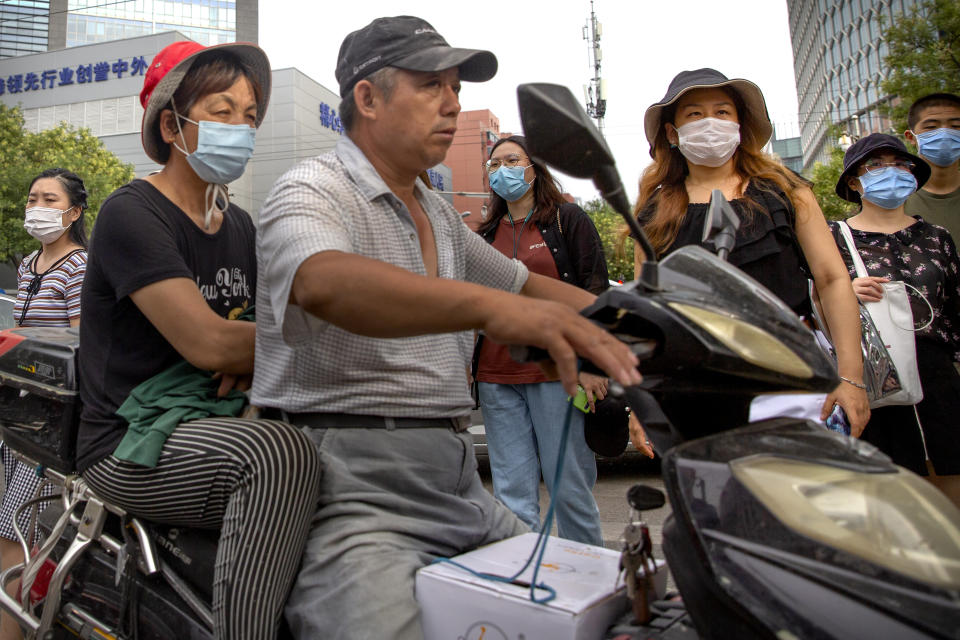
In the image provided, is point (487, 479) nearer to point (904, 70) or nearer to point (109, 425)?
point (109, 425)

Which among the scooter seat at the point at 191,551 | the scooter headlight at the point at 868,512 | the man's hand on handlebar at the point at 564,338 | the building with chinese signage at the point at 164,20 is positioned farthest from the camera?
the building with chinese signage at the point at 164,20

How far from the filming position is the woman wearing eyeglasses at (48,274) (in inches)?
122

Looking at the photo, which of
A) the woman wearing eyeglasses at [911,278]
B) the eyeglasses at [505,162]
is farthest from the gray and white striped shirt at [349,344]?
the eyeglasses at [505,162]

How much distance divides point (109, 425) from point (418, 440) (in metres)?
0.81

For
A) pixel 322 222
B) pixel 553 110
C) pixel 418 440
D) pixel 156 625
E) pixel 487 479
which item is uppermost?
pixel 553 110

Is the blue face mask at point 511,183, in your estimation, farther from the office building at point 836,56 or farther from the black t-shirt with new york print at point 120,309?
the office building at point 836,56

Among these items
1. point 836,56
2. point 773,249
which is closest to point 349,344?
point 773,249

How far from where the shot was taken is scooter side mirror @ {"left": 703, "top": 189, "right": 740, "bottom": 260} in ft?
5.07

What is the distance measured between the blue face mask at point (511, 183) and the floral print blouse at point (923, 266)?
161 cm

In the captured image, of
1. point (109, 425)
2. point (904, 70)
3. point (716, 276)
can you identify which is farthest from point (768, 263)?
point (904, 70)

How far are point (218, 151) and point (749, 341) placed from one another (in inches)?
69.1

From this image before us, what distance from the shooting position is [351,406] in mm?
1677

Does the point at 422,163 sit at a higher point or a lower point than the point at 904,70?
lower

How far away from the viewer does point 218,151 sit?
7.63 ft
